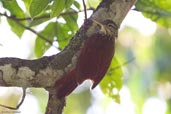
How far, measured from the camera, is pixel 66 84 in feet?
3.42

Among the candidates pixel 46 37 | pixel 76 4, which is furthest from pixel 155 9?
pixel 46 37

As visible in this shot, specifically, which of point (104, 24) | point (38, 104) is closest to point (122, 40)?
point (38, 104)

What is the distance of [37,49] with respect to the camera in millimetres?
1511

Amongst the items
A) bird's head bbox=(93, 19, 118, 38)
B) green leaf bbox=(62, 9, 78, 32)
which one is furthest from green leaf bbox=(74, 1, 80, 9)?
bird's head bbox=(93, 19, 118, 38)

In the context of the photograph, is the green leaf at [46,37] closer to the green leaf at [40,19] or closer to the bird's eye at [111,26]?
the green leaf at [40,19]

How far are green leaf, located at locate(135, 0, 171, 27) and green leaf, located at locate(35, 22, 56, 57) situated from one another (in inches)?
9.5

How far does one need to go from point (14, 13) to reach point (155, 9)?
1.17 ft

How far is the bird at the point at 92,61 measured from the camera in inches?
40.1

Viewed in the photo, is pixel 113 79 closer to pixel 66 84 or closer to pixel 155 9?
pixel 155 9

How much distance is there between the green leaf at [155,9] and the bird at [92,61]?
31cm

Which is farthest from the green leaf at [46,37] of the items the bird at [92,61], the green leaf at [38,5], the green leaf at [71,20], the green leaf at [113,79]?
the bird at [92,61]

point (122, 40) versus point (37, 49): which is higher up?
point (37, 49)

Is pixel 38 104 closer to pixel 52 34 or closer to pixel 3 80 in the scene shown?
pixel 52 34

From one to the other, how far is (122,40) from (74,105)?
63cm
